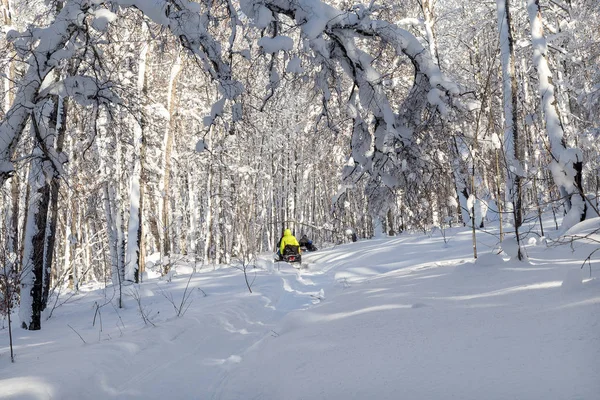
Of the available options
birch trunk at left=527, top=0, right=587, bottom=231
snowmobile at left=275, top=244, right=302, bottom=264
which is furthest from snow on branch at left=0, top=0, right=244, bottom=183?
snowmobile at left=275, top=244, right=302, bottom=264

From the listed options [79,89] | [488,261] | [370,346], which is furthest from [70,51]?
[488,261]

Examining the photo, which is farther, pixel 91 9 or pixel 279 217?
pixel 279 217

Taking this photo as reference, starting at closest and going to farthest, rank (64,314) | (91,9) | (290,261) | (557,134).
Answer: (91,9) → (64,314) → (557,134) → (290,261)

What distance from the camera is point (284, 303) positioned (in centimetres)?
802

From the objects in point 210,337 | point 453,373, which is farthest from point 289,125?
point 453,373

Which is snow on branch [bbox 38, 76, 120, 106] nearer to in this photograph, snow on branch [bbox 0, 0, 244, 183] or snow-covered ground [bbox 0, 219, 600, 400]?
snow on branch [bbox 0, 0, 244, 183]

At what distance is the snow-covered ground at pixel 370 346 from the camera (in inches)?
102

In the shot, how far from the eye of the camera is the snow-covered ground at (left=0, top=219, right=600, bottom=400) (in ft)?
8.50

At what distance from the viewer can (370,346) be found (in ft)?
11.5

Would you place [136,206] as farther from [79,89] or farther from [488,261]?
[488,261]

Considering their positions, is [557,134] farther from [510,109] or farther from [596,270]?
[596,270]

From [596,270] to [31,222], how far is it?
7280mm

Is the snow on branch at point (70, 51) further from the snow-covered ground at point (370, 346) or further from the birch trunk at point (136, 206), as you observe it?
the birch trunk at point (136, 206)

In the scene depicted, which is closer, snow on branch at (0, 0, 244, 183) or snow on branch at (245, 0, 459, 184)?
snow on branch at (245, 0, 459, 184)
